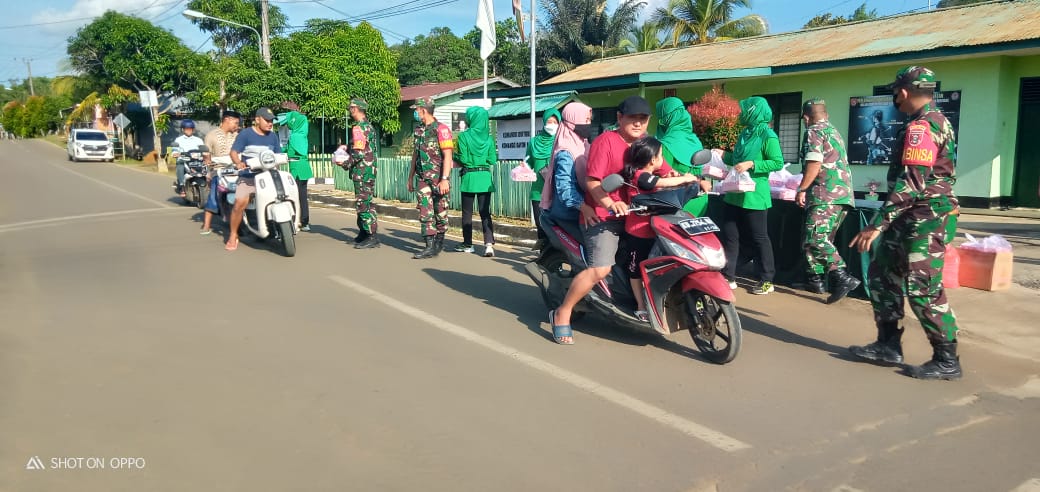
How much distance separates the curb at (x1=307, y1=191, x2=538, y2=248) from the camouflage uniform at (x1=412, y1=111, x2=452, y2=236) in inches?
66.0

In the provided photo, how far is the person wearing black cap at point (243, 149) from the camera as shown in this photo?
379 inches

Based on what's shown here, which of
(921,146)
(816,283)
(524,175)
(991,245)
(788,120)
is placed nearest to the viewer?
(921,146)

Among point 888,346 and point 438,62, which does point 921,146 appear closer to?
point 888,346

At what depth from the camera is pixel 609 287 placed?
5.63m

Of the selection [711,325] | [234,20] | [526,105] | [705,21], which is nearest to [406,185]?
[526,105]

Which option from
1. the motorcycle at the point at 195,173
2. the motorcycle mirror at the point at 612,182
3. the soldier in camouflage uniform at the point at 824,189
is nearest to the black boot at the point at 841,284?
the soldier in camouflage uniform at the point at 824,189

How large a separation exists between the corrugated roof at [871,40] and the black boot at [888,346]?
10.2 meters

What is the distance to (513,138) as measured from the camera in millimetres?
14023

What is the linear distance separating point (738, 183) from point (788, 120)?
1175 centimetres

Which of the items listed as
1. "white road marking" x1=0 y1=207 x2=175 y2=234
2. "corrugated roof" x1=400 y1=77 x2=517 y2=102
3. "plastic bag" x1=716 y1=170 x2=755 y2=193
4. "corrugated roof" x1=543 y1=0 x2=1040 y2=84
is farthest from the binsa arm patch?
"corrugated roof" x1=400 y1=77 x2=517 y2=102

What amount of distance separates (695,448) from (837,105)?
47.6 feet

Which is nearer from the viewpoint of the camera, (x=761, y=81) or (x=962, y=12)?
(x=962, y=12)

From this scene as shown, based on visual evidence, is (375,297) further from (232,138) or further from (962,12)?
(962,12)

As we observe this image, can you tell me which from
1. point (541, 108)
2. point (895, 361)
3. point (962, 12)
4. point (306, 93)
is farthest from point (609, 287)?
point (306, 93)
